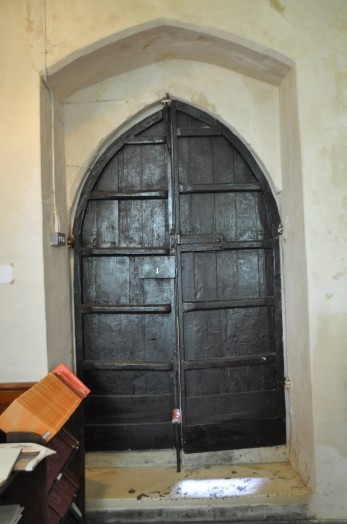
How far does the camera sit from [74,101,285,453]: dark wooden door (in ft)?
8.52

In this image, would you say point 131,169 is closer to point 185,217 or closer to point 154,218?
point 154,218

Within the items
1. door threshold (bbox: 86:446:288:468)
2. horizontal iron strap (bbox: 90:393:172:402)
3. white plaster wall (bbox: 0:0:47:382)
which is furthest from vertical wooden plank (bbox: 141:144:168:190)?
door threshold (bbox: 86:446:288:468)

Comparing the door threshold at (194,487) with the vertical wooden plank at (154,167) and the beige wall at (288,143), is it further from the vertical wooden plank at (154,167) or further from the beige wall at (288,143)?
the vertical wooden plank at (154,167)

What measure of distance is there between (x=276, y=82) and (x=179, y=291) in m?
1.37

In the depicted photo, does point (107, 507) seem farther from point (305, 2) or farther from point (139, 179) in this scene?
point (305, 2)

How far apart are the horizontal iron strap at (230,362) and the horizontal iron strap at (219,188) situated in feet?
3.35

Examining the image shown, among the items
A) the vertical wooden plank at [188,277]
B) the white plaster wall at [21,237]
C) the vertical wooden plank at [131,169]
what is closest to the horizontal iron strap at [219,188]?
the vertical wooden plank at [131,169]

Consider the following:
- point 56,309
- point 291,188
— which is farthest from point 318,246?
point 56,309

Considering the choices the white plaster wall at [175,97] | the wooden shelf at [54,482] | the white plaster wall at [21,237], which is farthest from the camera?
the white plaster wall at [175,97]

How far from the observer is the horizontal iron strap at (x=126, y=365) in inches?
102

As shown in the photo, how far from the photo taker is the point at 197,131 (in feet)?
8.59

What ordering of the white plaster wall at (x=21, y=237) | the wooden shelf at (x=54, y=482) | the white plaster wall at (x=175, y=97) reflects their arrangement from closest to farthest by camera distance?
the wooden shelf at (x=54, y=482) → the white plaster wall at (x=21, y=237) → the white plaster wall at (x=175, y=97)

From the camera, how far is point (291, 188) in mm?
2410

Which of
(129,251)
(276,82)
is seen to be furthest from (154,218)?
(276,82)
